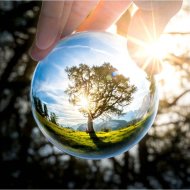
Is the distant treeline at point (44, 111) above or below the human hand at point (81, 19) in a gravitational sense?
below

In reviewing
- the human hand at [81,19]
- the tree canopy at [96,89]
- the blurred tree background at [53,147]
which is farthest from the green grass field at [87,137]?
the blurred tree background at [53,147]

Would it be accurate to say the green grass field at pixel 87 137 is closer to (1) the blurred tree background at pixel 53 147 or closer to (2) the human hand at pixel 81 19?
(2) the human hand at pixel 81 19

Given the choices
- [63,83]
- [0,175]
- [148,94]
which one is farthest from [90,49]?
[0,175]

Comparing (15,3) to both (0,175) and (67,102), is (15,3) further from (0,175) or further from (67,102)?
(67,102)

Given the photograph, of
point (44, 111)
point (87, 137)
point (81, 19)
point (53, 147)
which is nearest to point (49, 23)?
point (81, 19)

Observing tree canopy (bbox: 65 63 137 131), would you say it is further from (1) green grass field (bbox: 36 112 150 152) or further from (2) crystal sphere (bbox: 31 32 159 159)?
(1) green grass field (bbox: 36 112 150 152)

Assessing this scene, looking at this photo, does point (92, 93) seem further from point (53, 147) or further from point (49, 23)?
point (53, 147)

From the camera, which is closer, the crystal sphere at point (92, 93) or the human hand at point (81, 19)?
the crystal sphere at point (92, 93)
